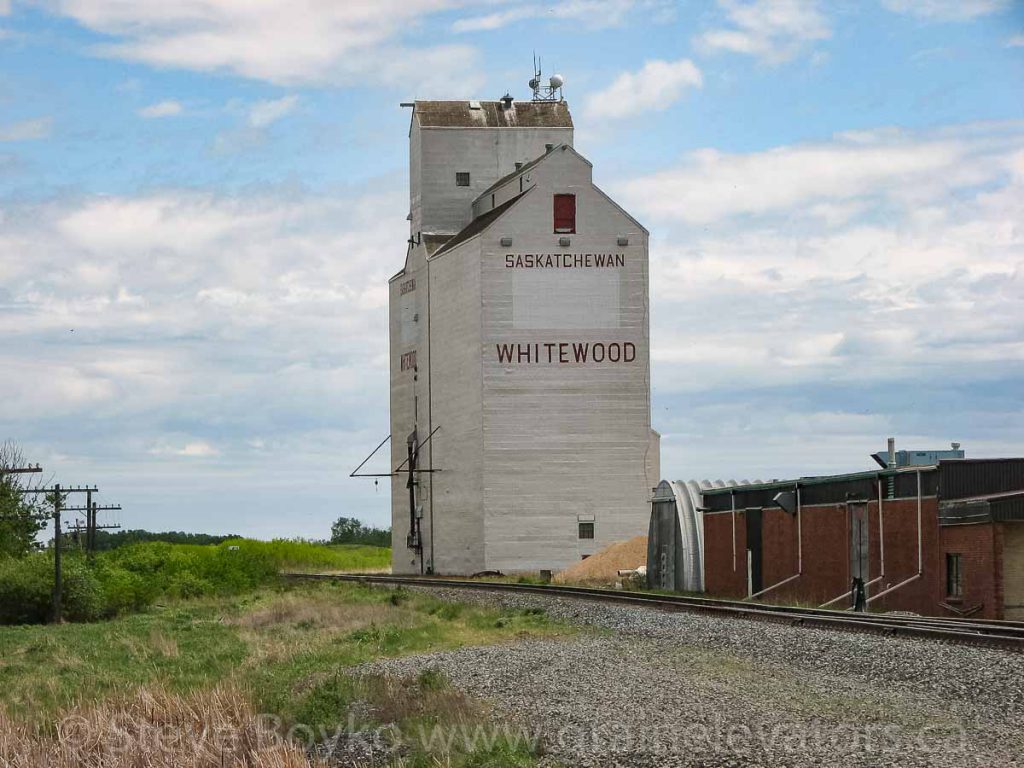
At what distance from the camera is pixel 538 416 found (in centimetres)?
5691

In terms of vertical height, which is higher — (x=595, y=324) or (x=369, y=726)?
(x=595, y=324)

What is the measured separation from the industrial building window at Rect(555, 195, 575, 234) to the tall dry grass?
136ft

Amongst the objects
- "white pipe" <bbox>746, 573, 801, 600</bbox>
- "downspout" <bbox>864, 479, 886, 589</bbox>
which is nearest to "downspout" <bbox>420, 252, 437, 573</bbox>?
"white pipe" <bbox>746, 573, 801, 600</bbox>

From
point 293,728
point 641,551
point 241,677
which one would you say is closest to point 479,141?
point 641,551

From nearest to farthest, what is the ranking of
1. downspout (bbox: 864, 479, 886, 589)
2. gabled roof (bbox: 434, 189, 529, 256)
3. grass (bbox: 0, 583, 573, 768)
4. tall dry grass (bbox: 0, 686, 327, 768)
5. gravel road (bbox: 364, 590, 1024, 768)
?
1. gravel road (bbox: 364, 590, 1024, 768)
2. tall dry grass (bbox: 0, 686, 327, 768)
3. grass (bbox: 0, 583, 573, 768)
4. downspout (bbox: 864, 479, 886, 589)
5. gabled roof (bbox: 434, 189, 529, 256)

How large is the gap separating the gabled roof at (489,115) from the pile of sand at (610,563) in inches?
988

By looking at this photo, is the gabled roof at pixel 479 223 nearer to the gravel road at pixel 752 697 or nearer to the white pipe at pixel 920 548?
the white pipe at pixel 920 548

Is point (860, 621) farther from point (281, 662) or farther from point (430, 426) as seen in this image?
point (430, 426)

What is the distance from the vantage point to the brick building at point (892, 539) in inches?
1084

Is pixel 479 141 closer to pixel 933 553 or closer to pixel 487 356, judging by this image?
pixel 487 356

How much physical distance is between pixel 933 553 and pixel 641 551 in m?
21.3

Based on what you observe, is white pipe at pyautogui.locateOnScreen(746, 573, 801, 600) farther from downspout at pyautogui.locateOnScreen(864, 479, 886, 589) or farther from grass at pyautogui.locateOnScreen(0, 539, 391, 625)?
grass at pyautogui.locateOnScreen(0, 539, 391, 625)

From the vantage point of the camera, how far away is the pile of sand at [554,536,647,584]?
49556 mm

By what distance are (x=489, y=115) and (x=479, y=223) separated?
9490mm
